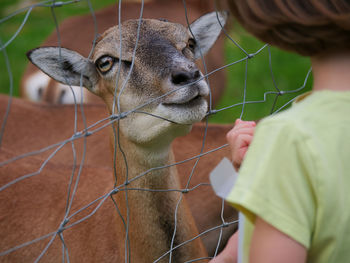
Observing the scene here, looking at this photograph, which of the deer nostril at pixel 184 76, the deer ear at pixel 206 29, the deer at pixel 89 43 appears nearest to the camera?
the deer nostril at pixel 184 76

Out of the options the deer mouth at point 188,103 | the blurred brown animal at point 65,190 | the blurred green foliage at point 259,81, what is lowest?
the blurred green foliage at point 259,81

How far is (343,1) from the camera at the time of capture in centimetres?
95

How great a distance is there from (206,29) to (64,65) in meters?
0.59

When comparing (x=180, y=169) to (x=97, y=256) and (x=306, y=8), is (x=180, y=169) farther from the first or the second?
(x=306, y=8)

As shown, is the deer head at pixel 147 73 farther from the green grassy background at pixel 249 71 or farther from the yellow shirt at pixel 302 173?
the green grassy background at pixel 249 71

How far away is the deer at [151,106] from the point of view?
1729mm

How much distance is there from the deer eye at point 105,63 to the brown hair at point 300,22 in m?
0.92

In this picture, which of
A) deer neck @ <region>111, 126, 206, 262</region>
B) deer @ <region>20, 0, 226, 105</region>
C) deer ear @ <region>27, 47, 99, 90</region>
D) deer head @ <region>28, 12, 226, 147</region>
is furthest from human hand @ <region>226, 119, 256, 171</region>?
deer @ <region>20, 0, 226, 105</region>

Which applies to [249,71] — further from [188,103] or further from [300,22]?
[300,22]

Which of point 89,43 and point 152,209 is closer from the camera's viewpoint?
point 152,209

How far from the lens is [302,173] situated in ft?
3.04

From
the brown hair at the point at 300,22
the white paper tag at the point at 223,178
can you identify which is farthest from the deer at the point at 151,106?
the brown hair at the point at 300,22

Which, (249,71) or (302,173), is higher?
(302,173)

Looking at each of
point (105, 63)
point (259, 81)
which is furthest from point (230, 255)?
point (259, 81)
